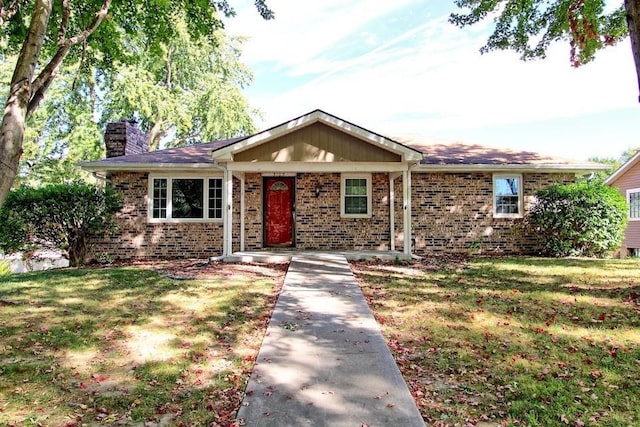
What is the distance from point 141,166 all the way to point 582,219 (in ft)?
41.5

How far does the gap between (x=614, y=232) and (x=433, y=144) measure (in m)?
6.22

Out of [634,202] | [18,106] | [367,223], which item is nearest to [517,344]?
[18,106]

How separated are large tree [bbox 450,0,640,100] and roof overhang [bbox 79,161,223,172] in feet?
29.2

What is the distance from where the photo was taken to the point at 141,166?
481 inches

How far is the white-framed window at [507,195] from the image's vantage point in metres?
12.9

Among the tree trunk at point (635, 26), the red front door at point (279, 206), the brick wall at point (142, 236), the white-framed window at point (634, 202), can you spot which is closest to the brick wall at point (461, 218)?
the red front door at point (279, 206)

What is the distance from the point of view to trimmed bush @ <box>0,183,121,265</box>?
10.6 metres

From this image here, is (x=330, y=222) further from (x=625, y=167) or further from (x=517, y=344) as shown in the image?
(x=625, y=167)

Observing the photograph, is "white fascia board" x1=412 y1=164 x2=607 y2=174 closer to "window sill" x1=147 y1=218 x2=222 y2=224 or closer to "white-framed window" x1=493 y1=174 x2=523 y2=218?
"white-framed window" x1=493 y1=174 x2=523 y2=218

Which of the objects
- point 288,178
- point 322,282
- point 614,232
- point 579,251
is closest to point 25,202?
point 288,178

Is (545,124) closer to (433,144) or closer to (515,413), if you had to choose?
(433,144)

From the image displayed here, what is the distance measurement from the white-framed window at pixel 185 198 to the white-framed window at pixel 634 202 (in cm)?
1809

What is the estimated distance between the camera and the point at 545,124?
178 ft

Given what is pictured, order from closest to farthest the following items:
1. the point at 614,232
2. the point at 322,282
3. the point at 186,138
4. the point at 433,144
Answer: the point at 322,282 → the point at 614,232 → the point at 433,144 → the point at 186,138
